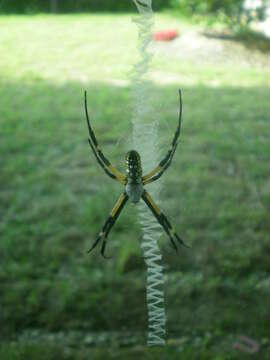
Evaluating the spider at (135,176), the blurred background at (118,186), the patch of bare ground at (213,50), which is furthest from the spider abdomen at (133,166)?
the patch of bare ground at (213,50)

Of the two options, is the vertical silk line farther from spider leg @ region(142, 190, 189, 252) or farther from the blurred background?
the blurred background

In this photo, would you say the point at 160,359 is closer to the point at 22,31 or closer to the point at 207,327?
the point at 207,327

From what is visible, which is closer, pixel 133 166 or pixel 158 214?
pixel 133 166

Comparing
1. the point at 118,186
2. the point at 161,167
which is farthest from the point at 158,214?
the point at 118,186

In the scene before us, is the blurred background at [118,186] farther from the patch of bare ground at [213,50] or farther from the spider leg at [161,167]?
the spider leg at [161,167]

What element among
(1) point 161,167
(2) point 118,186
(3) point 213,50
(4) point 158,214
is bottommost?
(2) point 118,186

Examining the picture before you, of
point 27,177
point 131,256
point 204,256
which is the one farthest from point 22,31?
point 204,256

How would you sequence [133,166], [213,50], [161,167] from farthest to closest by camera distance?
[213,50] → [161,167] → [133,166]

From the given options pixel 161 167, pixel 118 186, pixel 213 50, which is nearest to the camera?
pixel 161 167

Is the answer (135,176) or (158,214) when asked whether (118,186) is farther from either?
(135,176)
